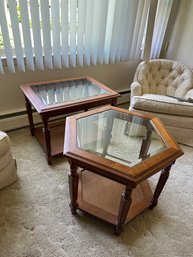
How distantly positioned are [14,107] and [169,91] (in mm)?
1792

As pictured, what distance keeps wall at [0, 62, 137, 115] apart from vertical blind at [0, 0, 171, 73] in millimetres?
99

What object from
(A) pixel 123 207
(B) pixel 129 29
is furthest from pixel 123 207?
(B) pixel 129 29

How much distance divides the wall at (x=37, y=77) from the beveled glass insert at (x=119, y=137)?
3.17 feet

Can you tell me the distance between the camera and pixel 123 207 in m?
1.05

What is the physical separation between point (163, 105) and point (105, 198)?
3.56ft

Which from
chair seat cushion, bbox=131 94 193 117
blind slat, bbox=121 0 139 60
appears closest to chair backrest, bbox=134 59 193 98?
blind slat, bbox=121 0 139 60

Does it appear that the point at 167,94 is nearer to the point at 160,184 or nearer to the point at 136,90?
the point at 136,90

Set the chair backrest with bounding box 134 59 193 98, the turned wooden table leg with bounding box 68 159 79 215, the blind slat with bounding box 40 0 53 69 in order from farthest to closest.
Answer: the chair backrest with bounding box 134 59 193 98, the blind slat with bounding box 40 0 53 69, the turned wooden table leg with bounding box 68 159 79 215

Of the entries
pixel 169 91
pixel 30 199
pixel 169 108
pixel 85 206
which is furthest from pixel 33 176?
pixel 169 91

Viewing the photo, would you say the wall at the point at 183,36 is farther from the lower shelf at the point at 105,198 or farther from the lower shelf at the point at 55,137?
the lower shelf at the point at 105,198

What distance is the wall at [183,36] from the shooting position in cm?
247

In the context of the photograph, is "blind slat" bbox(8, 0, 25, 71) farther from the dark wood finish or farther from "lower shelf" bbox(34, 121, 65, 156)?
the dark wood finish

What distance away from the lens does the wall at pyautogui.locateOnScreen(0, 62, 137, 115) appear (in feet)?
6.41

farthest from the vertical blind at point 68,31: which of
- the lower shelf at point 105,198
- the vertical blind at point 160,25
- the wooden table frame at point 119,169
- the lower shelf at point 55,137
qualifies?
the lower shelf at point 105,198
